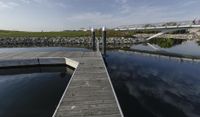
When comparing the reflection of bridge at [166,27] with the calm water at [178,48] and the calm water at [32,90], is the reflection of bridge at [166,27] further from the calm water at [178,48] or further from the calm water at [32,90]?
the calm water at [32,90]

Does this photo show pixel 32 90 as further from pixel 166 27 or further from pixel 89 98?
pixel 166 27

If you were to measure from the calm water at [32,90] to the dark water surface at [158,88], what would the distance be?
11.6 feet

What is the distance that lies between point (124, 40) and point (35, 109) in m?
37.4

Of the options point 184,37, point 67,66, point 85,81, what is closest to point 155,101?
point 85,81

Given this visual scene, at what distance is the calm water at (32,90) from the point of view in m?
9.62

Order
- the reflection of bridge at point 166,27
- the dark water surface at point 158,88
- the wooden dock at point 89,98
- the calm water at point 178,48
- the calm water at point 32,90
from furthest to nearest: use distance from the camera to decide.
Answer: the reflection of bridge at point 166,27 < the calm water at point 178,48 < the dark water surface at point 158,88 < the calm water at point 32,90 < the wooden dock at point 89,98

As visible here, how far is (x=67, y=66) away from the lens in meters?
18.7

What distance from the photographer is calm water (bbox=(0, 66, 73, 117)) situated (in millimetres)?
9625

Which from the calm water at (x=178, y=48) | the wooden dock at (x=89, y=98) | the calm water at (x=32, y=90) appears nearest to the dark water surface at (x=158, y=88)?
the wooden dock at (x=89, y=98)

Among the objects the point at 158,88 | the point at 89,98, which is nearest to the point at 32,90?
the point at 89,98

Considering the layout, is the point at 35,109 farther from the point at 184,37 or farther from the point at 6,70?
the point at 184,37

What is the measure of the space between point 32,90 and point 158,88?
7.60m

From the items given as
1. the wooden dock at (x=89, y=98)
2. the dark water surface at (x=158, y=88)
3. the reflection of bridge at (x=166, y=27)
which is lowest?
the dark water surface at (x=158, y=88)

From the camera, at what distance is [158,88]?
13086mm
